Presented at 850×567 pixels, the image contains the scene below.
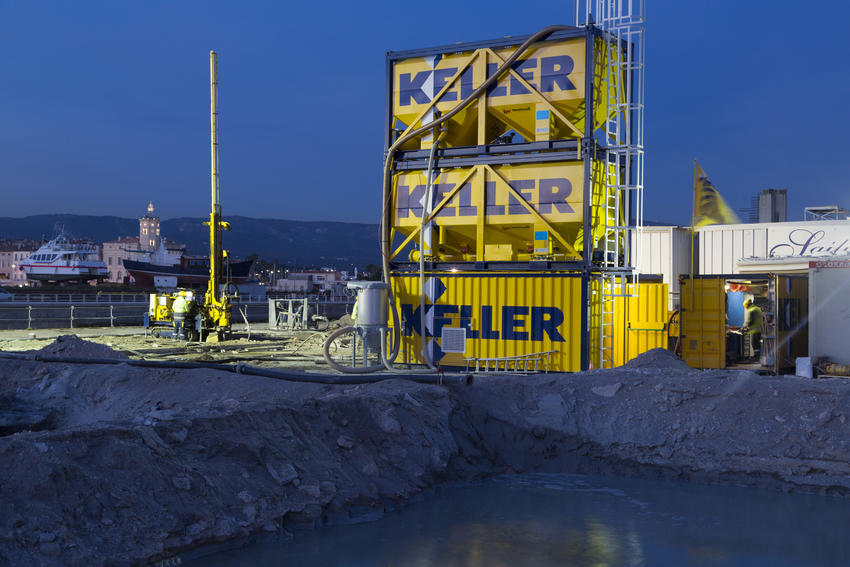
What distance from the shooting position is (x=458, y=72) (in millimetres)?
20016

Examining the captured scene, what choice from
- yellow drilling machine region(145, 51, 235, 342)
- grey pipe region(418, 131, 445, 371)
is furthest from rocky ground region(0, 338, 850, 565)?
yellow drilling machine region(145, 51, 235, 342)

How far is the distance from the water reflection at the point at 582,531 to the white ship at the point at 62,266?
90.3 metres

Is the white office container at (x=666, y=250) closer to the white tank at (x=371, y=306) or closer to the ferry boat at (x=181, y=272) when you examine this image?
the white tank at (x=371, y=306)

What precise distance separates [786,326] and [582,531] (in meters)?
13.6

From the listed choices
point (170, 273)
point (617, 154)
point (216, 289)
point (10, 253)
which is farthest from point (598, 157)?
point (10, 253)

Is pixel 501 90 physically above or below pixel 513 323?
above

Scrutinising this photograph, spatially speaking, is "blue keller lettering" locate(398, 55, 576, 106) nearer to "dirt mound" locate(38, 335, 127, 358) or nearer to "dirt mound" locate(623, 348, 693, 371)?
"dirt mound" locate(623, 348, 693, 371)

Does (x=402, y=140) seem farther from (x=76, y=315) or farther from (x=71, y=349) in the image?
(x=76, y=315)

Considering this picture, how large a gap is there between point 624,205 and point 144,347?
17955 mm

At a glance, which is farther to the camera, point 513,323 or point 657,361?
point 513,323

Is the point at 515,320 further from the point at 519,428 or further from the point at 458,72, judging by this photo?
the point at 458,72

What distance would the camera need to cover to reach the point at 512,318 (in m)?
18.9

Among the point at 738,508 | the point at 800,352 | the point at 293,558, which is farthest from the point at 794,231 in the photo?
the point at 293,558

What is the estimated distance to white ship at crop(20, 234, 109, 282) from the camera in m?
91.6
